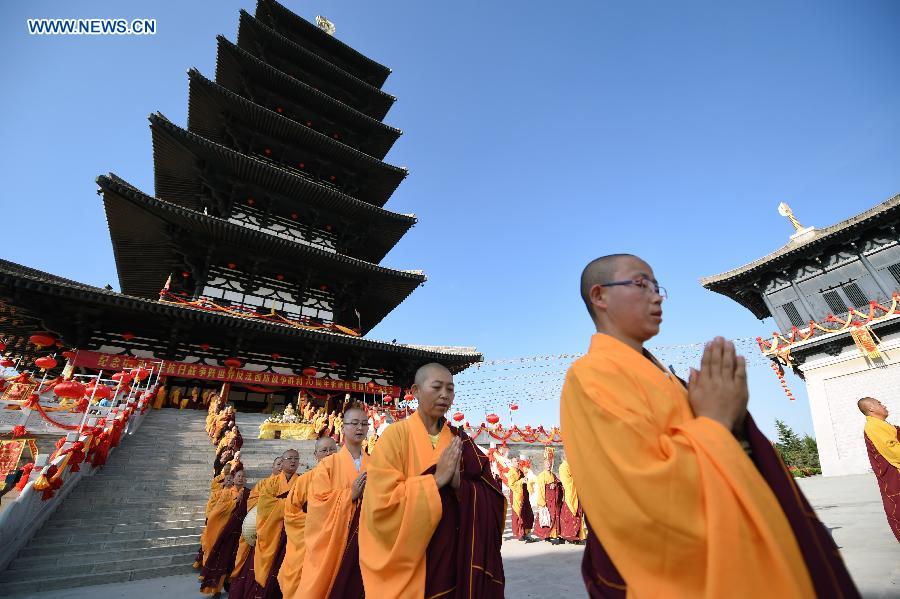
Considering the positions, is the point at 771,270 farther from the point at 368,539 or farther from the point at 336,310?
the point at 368,539

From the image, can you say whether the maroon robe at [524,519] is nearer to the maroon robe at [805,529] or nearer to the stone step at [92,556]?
the stone step at [92,556]

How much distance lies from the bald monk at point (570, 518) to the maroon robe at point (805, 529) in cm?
732

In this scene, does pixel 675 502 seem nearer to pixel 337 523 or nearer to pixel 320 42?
pixel 337 523

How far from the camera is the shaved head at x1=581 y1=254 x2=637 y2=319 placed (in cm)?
164

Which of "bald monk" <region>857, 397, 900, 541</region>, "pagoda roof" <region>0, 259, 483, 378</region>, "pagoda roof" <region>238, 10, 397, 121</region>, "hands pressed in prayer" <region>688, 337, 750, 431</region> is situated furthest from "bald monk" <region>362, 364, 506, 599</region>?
"pagoda roof" <region>238, 10, 397, 121</region>

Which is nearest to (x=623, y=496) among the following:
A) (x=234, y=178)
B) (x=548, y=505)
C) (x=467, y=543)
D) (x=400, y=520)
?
(x=400, y=520)

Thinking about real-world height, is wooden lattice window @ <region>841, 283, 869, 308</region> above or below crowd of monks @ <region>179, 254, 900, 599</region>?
above

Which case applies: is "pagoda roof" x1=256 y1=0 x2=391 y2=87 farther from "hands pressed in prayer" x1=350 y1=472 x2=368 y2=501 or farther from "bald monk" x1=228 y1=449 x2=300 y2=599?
"hands pressed in prayer" x1=350 y1=472 x2=368 y2=501

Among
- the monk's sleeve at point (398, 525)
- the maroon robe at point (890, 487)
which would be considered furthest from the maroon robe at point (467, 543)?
the maroon robe at point (890, 487)

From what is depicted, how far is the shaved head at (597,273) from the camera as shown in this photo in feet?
5.40

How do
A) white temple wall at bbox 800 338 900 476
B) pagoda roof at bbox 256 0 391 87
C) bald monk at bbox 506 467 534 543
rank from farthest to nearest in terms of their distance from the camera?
1. pagoda roof at bbox 256 0 391 87
2. white temple wall at bbox 800 338 900 476
3. bald monk at bbox 506 467 534 543

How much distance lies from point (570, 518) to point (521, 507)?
1070mm

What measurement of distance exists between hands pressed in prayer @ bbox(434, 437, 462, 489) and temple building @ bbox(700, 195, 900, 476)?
697 inches

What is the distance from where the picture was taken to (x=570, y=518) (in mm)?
7840
